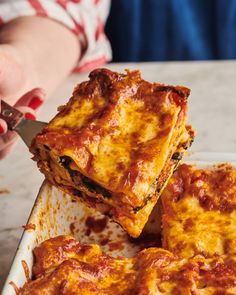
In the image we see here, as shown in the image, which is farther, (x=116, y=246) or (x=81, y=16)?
(x=81, y=16)

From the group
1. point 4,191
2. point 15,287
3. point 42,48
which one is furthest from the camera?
point 42,48

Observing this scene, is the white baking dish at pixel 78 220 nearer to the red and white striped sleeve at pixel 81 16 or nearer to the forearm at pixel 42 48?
the forearm at pixel 42 48

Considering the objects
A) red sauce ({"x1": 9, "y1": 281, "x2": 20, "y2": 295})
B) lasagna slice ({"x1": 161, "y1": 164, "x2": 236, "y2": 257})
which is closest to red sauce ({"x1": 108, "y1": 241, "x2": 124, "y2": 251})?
lasagna slice ({"x1": 161, "y1": 164, "x2": 236, "y2": 257})

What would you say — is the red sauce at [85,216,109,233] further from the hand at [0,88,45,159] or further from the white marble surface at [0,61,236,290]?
the hand at [0,88,45,159]

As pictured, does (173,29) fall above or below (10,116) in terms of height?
below

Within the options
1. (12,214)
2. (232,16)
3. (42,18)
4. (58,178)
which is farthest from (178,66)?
(58,178)

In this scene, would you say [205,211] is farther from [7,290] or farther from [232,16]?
[232,16]

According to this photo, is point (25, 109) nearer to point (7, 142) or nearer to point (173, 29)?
point (7, 142)

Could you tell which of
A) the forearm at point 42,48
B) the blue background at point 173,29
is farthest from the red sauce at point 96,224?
the blue background at point 173,29

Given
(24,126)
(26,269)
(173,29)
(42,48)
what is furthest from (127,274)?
(173,29)
